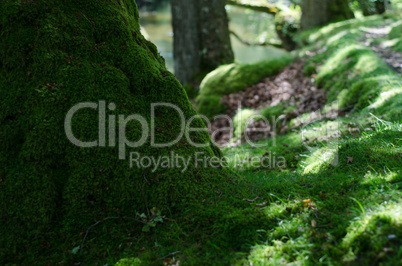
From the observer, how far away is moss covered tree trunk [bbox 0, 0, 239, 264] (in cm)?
228

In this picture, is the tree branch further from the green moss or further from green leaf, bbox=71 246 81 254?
green leaf, bbox=71 246 81 254

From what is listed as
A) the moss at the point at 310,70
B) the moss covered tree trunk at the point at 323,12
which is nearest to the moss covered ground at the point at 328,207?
the moss at the point at 310,70

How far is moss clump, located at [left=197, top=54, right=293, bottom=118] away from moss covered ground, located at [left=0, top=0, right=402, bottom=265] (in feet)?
16.1

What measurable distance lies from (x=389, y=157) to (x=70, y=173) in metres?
2.92

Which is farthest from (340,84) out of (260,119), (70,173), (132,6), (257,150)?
(70,173)

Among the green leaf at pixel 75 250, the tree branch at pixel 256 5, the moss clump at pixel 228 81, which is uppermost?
the tree branch at pixel 256 5

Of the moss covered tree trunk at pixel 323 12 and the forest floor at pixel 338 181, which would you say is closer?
the forest floor at pixel 338 181

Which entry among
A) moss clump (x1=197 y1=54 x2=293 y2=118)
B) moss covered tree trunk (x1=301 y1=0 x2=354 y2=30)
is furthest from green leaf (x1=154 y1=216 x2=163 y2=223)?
moss covered tree trunk (x1=301 y1=0 x2=354 y2=30)

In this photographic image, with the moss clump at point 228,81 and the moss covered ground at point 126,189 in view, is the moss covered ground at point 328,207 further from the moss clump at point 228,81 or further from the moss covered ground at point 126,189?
the moss clump at point 228,81

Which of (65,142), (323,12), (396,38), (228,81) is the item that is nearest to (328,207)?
(65,142)

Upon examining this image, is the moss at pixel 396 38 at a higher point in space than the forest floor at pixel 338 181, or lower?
higher

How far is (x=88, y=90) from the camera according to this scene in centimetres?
252

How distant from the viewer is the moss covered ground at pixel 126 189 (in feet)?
6.79

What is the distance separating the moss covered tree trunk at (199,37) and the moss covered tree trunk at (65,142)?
733cm
